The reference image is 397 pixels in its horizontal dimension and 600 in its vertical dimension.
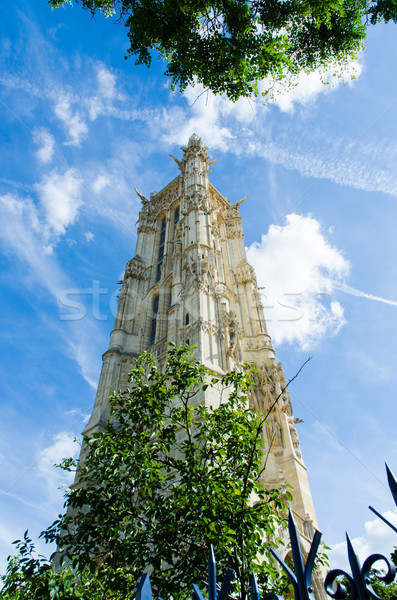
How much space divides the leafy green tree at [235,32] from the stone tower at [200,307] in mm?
9417

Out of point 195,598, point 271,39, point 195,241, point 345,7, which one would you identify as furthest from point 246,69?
point 195,241

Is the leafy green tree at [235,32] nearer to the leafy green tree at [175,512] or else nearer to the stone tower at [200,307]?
the leafy green tree at [175,512]

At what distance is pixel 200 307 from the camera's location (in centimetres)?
1728

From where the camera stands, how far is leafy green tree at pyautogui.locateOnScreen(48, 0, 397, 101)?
812 cm

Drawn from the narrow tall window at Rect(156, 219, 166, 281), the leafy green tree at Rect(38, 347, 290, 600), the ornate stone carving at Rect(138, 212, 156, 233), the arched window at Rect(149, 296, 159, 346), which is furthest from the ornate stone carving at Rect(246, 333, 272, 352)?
the leafy green tree at Rect(38, 347, 290, 600)

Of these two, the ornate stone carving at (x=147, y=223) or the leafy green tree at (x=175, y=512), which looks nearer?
the leafy green tree at (x=175, y=512)

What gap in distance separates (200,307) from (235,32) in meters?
10.7

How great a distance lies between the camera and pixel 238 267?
28.2 m

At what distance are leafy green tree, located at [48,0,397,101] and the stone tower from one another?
30.9 feet

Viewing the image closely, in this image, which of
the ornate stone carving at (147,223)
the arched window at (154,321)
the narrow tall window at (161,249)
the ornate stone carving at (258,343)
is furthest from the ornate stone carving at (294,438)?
the ornate stone carving at (147,223)

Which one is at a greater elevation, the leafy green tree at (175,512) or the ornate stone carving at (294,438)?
the ornate stone carving at (294,438)

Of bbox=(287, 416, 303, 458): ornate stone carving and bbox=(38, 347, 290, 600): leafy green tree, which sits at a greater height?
bbox=(287, 416, 303, 458): ornate stone carving

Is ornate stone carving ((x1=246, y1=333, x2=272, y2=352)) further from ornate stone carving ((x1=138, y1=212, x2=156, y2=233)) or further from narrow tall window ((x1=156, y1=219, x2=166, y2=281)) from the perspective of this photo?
ornate stone carving ((x1=138, y1=212, x2=156, y2=233))

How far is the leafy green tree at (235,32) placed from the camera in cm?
812
